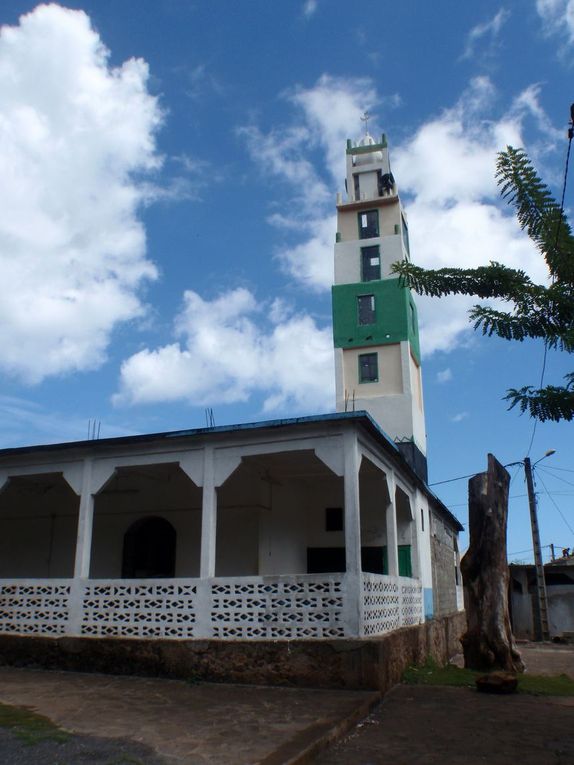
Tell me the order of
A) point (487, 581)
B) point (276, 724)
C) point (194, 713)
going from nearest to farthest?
point (276, 724)
point (194, 713)
point (487, 581)

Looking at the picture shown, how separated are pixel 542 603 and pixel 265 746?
56.1 feet

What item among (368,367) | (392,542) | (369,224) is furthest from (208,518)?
(369,224)

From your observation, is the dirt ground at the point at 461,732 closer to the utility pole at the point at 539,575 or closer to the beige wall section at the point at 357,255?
the utility pole at the point at 539,575

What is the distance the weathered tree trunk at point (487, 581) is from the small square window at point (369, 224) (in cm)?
1375

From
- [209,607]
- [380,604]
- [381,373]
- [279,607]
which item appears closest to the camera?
[279,607]

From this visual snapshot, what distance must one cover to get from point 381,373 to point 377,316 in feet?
6.38

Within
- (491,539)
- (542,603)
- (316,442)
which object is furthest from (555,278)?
(542,603)

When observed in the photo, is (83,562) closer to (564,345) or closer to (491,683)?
(491,683)

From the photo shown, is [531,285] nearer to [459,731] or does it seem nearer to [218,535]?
[459,731]

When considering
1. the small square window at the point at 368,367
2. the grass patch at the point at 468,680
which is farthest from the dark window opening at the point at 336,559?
the small square window at the point at 368,367

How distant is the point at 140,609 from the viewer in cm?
884

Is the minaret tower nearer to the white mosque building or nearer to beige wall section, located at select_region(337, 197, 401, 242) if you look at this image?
beige wall section, located at select_region(337, 197, 401, 242)

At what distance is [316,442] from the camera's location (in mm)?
8688

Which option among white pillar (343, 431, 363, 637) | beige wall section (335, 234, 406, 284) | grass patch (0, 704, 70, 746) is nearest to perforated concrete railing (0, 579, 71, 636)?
grass patch (0, 704, 70, 746)
